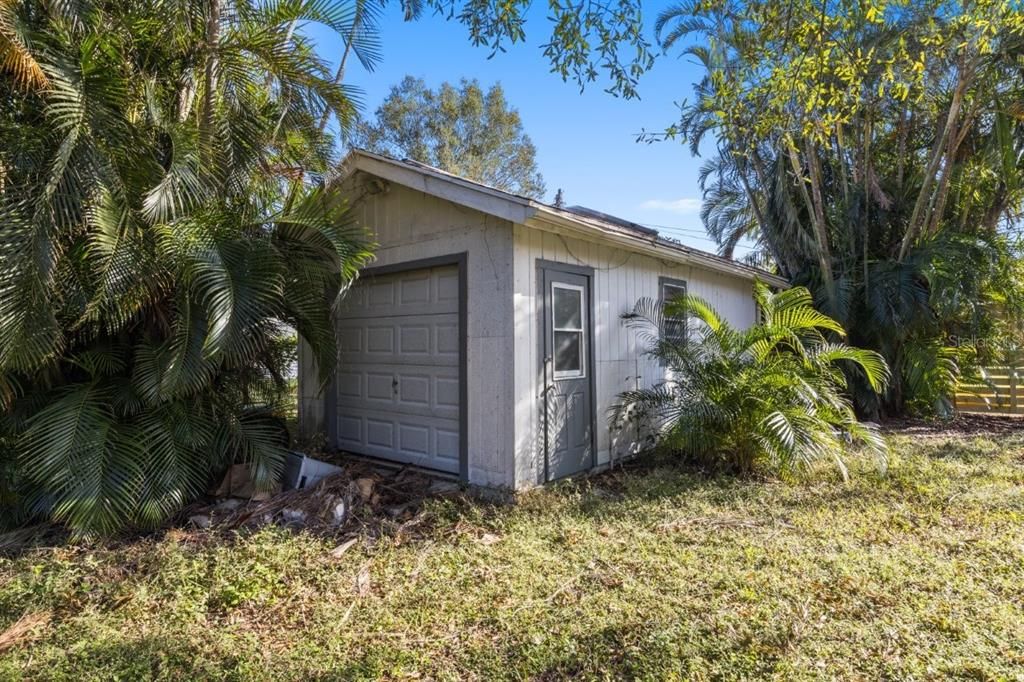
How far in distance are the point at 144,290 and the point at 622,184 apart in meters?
5.96

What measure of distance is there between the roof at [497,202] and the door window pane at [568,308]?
0.62 meters

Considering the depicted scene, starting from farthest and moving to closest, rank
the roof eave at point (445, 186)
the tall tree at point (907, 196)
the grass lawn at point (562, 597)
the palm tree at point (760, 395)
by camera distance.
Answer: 1. the tall tree at point (907, 196)
2. the palm tree at point (760, 395)
3. the roof eave at point (445, 186)
4. the grass lawn at point (562, 597)

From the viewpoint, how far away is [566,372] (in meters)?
5.88

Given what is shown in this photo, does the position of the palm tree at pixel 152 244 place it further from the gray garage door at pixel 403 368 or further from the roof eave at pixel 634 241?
the roof eave at pixel 634 241

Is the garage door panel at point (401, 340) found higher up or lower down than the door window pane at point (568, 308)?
lower down

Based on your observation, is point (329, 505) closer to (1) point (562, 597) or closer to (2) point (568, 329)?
(1) point (562, 597)

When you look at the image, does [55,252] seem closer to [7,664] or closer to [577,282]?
[7,664]

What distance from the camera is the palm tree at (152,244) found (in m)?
4.12

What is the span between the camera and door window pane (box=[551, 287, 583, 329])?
5820 millimetres

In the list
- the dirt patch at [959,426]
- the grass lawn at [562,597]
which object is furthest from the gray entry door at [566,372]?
the dirt patch at [959,426]

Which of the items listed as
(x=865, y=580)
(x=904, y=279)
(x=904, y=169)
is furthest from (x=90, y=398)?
(x=904, y=169)

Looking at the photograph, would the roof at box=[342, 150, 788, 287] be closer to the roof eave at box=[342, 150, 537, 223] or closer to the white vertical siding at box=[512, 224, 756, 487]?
the roof eave at box=[342, 150, 537, 223]

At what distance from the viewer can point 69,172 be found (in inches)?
162

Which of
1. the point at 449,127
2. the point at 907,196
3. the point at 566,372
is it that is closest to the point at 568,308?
the point at 566,372
